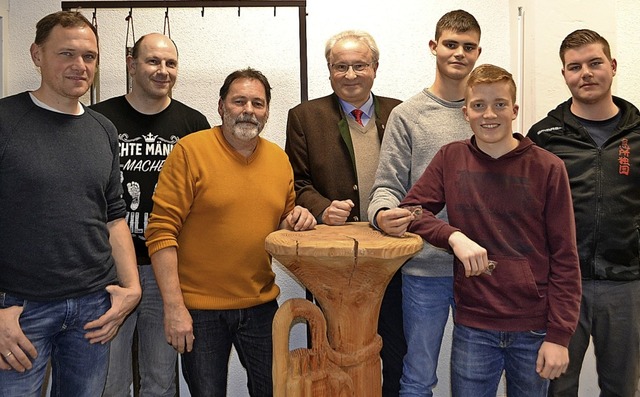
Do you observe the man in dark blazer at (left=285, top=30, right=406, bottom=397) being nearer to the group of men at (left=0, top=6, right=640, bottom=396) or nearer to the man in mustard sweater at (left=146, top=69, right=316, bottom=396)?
the group of men at (left=0, top=6, right=640, bottom=396)

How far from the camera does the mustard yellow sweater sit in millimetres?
1956

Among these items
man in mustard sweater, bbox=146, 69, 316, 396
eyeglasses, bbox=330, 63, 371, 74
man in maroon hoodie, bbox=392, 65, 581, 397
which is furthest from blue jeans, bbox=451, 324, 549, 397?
eyeglasses, bbox=330, 63, 371, 74

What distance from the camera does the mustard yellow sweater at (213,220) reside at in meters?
1.96

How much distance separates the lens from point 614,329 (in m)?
2.11

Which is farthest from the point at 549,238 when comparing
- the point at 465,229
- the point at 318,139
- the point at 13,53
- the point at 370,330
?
the point at 13,53

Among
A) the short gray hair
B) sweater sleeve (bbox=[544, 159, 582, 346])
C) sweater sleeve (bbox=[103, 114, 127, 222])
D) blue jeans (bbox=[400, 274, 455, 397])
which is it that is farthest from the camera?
the short gray hair

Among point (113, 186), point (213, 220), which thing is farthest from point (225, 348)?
Answer: point (113, 186)

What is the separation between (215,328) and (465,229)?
0.93 metres

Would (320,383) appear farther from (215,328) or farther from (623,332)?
(623,332)

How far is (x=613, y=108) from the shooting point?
2215 millimetres

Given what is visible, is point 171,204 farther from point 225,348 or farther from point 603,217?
point 603,217

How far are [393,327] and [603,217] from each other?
0.89 m

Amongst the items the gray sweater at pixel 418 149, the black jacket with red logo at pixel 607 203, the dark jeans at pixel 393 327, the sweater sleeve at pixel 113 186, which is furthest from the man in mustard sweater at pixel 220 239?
the black jacket with red logo at pixel 607 203

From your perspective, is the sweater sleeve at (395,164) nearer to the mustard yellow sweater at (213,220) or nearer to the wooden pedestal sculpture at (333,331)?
the wooden pedestal sculpture at (333,331)
